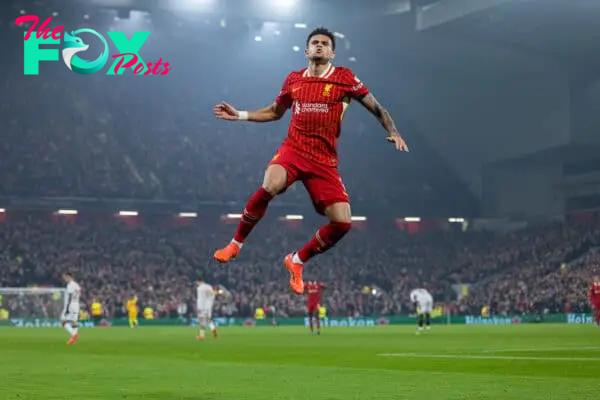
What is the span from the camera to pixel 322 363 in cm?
1972

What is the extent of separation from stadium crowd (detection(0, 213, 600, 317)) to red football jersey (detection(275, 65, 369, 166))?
46649 mm

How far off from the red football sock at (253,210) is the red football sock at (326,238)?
66cm

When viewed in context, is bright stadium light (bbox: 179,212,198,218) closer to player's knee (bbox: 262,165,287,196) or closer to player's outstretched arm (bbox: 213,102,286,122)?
player's outstretched arm (bbox: 213,102,286,122)

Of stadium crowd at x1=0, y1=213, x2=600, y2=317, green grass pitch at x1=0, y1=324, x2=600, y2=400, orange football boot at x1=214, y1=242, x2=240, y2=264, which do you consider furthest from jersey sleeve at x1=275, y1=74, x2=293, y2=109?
stadium crowd at x1=0, y1=213, x2=600, y2=317

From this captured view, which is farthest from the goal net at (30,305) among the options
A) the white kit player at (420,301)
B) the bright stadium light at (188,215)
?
the white kit player at (420,301)

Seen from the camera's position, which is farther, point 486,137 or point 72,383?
point 486,137

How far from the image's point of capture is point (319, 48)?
11.1 m

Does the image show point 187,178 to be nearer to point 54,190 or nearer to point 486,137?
point 54,190

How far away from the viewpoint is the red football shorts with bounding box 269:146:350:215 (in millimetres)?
11289

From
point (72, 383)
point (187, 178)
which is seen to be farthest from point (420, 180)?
point (72, 383)

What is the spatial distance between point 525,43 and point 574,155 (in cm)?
778

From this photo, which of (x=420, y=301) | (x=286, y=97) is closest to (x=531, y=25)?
(x=420, y=301)

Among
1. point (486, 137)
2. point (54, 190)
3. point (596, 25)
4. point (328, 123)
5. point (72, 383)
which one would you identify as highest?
point (596, 25)

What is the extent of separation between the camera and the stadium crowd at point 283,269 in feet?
193
